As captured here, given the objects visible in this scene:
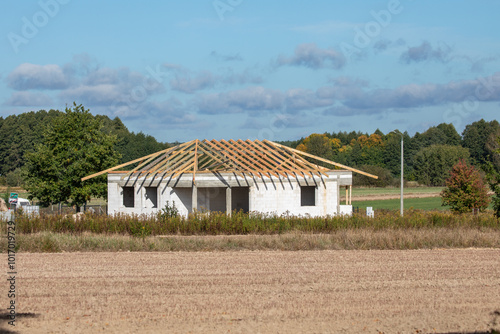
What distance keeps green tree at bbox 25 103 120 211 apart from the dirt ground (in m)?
19.2

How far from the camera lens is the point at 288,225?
21422mm

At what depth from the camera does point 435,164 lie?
9219 cm

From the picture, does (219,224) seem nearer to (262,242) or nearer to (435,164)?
(262,242)

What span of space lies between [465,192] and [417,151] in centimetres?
7359

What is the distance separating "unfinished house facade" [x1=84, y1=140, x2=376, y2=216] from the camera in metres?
30.2

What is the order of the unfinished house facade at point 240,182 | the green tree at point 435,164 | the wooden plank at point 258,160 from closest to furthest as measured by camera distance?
the wooden plank at point 258,160 < the unfinished house facade at point 240,182 < the green tree at point 435,164

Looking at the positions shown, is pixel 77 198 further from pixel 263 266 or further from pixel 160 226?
pixel 263 266

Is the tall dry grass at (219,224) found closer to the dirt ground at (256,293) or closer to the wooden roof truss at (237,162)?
the dirt ground at (256,293)

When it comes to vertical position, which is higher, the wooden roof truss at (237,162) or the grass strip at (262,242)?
the wooden roof truss at (237,162)

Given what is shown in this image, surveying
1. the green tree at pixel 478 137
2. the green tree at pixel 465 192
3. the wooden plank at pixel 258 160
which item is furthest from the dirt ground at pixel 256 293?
the green tree at pixel 478 137

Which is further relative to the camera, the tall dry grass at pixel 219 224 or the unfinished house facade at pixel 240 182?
the unfinished house facade at pixel 240 182

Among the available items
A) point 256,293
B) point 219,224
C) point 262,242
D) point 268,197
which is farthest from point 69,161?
point 256,293

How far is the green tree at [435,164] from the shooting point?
91438 millimetres

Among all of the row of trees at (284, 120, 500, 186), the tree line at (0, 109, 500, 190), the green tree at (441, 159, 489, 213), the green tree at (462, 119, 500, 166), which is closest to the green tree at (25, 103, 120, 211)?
the green tree at (441, 159, 489, 213)
